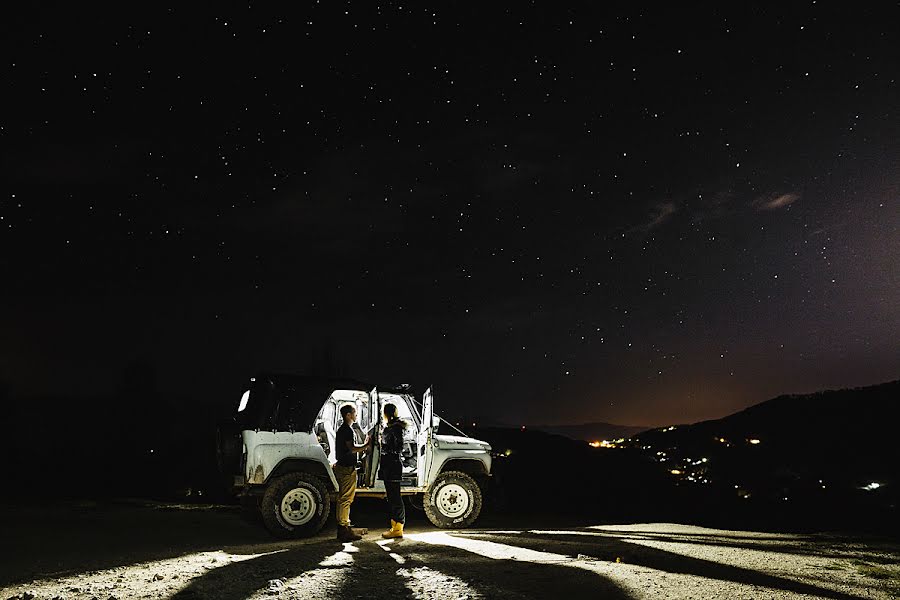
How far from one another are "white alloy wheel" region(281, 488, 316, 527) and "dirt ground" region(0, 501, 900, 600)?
0.38 metres

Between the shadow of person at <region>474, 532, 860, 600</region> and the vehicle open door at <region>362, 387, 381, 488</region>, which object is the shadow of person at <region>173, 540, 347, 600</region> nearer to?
the vehicle open door at <region>362, 387, 381, 488</region>

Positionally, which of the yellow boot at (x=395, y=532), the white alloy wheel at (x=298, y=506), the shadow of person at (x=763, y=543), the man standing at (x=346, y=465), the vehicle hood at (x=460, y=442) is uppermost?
the vehicle hood at (x=460, y=442)

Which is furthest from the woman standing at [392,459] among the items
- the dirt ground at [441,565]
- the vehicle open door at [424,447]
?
the vehicle open door at [424,447]

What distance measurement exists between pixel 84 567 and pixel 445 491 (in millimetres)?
5443

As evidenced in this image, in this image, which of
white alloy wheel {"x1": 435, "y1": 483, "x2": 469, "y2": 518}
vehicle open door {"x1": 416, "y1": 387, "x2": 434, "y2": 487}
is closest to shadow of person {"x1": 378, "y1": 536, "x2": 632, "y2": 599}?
vehicle open door {"x1": 416, "y1": 387, "x2": 434, "y2": 487}

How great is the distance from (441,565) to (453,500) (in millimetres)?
4259

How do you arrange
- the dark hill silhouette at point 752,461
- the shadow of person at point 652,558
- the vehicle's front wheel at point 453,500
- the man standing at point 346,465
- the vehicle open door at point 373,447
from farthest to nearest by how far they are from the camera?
1. the dark hill silhouette at point 752,461
2. the vehicle's front wheel at point 453,500
3. the vehicle open door at point 373,447
4. the man standing at point 346,465
5. the shadow of person at point 652,558

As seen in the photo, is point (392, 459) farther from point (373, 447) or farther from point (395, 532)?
point (395, 532)

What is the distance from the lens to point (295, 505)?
9953 mm

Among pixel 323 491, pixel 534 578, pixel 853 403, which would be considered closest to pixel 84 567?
pixel 323 491

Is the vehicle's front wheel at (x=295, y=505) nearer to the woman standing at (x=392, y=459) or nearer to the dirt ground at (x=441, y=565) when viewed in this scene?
the dirt ground at (x=441, y=565)

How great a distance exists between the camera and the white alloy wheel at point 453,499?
11.1 meters

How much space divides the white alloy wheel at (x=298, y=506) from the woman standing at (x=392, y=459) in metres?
1.14

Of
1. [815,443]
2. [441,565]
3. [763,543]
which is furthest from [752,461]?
[441,565]
